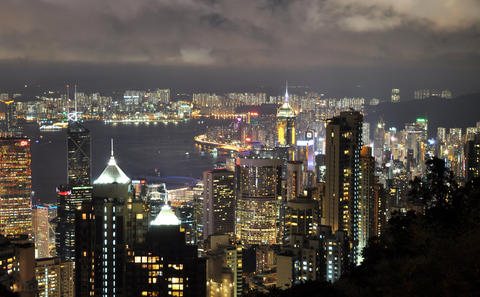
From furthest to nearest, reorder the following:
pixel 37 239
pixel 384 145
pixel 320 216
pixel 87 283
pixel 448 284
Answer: pixel 384 145
pixel 37 239
pixel 320 216
pixel 87 283
pixel 448 284

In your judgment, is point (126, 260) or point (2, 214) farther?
point (2, 214)

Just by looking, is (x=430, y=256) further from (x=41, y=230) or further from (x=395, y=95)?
(x=41, y=230)

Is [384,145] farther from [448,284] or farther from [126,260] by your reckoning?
[448,284]

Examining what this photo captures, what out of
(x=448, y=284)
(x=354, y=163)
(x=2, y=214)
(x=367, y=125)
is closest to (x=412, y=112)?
(x=367, y=125)

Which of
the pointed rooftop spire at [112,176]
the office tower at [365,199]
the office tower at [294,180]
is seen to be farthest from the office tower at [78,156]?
the pointed rooftop spire at [112,176]

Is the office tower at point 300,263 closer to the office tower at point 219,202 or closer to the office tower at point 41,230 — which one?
the office tower at point 219,202
